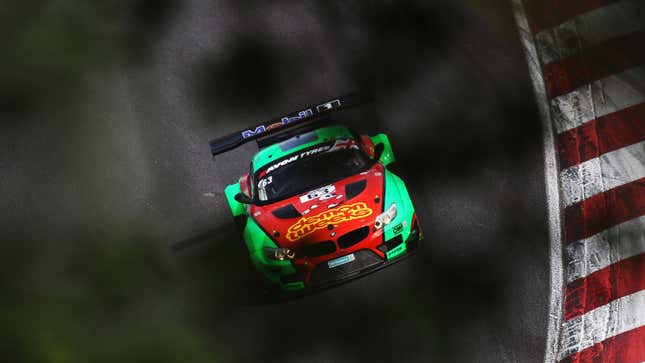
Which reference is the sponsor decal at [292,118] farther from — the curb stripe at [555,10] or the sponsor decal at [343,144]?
the curb stripe at [555,10]

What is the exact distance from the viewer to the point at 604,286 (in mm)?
8453

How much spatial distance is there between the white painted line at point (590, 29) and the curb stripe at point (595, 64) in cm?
12

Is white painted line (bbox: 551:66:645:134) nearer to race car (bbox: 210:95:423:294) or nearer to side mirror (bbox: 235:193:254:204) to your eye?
race car (bbox: 210:95:423:294)

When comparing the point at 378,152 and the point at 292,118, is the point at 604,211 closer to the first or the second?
the point at 378,152

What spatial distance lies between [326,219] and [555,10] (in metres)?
5.94

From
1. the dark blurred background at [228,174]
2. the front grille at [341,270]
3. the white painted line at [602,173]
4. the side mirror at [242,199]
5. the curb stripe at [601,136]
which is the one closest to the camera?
the front grille at [341,270]

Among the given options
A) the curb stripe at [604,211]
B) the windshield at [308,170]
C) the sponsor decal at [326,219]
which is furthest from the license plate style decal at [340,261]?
the curb stripe at [604,211]

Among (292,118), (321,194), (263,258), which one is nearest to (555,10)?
(292,118)

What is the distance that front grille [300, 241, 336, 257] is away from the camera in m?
7.70

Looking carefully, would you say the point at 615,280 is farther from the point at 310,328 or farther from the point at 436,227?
the point at 310,328

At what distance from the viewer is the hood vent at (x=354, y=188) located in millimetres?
8087

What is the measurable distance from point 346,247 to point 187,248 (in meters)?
2.82

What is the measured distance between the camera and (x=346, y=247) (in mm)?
7699

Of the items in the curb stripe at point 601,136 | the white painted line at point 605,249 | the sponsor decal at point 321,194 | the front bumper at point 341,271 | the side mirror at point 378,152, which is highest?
the side mirror at point 378,152
